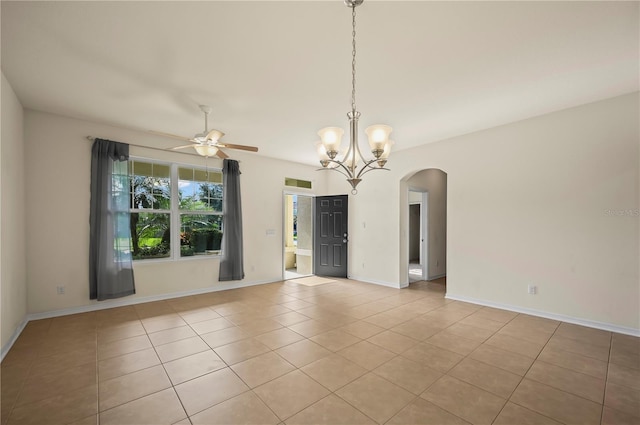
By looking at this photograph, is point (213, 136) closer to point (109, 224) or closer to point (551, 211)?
point (109, 224)

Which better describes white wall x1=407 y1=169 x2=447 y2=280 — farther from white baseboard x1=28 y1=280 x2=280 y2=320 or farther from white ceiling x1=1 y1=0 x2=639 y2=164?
white baseboard x1=28 y1=280 x2=280 y2=320

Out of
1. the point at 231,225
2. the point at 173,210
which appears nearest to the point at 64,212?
the point at 173,210

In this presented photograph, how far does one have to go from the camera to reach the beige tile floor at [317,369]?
2.00 meters

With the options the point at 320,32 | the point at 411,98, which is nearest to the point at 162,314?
the point at 320,32

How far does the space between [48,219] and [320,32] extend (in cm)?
444

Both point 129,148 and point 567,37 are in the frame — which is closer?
point 567,37

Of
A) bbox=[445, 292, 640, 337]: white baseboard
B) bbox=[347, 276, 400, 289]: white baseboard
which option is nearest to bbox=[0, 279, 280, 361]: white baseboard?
bbox=[347, 276, 400, 289]: white baseboard

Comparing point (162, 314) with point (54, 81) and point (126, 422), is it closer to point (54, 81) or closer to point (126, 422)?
point (126, 422)

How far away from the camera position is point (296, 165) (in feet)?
22.2

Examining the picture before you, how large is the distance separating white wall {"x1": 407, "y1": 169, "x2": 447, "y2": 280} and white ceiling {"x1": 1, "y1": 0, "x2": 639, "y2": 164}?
105 inches

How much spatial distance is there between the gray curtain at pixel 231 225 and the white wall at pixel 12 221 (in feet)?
8.91

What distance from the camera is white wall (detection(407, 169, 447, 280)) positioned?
6.58m

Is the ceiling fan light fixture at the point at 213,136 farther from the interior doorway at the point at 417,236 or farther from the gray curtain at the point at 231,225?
the interior doorway at the point at 417,236

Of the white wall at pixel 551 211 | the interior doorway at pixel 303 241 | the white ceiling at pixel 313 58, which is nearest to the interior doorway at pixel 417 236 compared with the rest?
the white wall at pixel 551 211
